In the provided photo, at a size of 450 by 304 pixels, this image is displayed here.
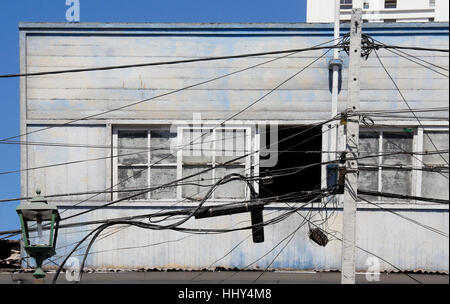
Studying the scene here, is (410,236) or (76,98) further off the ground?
(76,98)

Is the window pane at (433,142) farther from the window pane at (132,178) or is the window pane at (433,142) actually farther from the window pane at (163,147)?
the window pane at (132,178)

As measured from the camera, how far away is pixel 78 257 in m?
11.7

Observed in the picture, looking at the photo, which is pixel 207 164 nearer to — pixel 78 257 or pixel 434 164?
pixel 78 257

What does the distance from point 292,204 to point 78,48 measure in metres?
4.80

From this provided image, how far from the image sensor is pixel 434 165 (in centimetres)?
1171

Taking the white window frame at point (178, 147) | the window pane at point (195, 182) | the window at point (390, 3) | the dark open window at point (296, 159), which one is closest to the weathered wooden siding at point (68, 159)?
the white window frame at point (178, 147)

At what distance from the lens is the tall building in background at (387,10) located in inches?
1458

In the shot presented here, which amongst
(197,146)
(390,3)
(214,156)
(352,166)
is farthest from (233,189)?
(390,3)

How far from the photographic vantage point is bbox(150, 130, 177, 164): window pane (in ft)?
39.0

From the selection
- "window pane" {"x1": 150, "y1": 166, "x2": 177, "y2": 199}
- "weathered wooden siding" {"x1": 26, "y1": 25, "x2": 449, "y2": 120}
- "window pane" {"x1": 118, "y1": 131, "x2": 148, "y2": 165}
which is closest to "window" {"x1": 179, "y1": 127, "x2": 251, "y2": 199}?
"window pane" {"x1": 150, "y1": 166, "x2": 177, "y2": 199}

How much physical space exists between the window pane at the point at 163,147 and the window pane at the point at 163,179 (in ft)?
0.48

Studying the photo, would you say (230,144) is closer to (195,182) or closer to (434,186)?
(195,182)

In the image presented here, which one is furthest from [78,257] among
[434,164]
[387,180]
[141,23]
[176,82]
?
[434,164]

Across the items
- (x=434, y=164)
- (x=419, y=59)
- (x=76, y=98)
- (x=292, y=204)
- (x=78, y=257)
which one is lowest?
(x=78, y=257)
